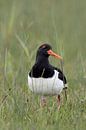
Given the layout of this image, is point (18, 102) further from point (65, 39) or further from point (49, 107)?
point (65, 39)

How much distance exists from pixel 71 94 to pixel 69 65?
3.37 m

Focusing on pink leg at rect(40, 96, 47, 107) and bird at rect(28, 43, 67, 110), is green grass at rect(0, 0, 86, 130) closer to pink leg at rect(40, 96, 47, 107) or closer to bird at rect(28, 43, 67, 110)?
pink leg at rect(40, 96, 47, 107)

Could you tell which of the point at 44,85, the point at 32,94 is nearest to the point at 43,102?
the point at 32,94

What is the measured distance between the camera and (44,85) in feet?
24.1

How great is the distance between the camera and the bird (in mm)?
7355

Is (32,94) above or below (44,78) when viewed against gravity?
below

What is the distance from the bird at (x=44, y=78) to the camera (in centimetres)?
736

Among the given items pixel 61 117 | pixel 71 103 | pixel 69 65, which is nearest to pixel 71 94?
pixel 71 103

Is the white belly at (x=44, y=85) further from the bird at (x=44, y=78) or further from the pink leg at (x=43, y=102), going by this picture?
the pink leg at (x=43, y=102)

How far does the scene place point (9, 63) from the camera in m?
10.1

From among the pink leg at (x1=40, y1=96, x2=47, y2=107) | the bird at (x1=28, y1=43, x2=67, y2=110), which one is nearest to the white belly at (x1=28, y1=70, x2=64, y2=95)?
the bird at (x1=28, y1=43, x2=67, y2=110)

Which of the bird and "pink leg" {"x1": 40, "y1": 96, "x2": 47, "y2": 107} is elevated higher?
the bird

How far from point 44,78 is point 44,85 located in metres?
0.09

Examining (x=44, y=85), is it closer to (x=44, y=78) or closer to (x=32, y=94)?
(x=44, y=78)
